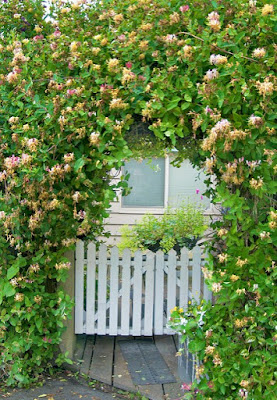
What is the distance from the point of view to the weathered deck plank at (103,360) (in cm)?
374

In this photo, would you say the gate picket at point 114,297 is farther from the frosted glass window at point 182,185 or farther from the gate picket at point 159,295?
the frosted glass window at point 182,185

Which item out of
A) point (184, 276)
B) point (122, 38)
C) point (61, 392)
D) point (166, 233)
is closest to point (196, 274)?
point (184, 276)

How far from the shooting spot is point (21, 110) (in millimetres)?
3049

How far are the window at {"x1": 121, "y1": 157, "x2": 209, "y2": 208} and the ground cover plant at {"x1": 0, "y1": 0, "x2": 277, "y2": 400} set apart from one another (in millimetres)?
4755

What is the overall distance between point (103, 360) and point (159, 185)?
444 cm

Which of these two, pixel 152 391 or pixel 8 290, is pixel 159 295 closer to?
pixel 152 391

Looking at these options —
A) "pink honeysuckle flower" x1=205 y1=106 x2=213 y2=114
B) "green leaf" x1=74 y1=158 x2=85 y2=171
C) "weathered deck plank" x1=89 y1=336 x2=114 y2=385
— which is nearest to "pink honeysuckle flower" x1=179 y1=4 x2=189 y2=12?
"pink honeysuckle flower" x1=205 y1=106 x2=213 y2=114

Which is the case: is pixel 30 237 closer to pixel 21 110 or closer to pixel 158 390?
pixel 21 110

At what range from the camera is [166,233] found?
6.58 metres

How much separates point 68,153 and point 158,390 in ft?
6.68

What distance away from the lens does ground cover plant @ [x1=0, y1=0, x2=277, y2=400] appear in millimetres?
2574

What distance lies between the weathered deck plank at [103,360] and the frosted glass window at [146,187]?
3.75 meters

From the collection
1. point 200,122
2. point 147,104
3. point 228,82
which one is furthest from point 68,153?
point 228,82

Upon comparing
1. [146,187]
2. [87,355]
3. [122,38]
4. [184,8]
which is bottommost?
[87,355]
